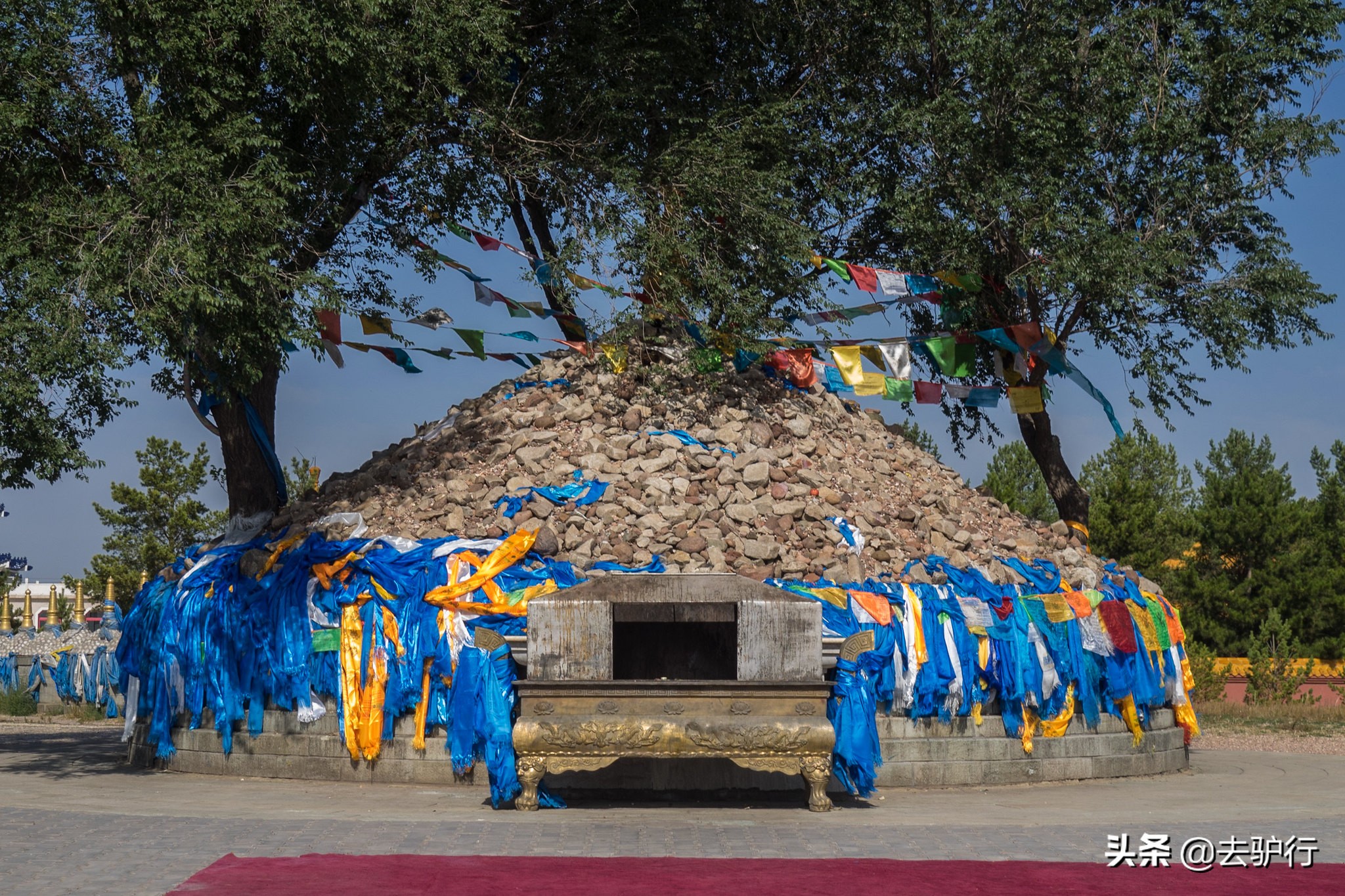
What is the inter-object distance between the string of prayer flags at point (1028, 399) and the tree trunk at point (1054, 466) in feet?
1.73

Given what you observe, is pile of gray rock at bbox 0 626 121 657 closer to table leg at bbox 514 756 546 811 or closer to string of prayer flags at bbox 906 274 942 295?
table leg at bbox 514 756 546 811

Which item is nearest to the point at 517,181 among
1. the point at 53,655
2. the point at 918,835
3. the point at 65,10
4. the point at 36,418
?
the point at 65,10

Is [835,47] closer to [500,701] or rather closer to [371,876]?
[500,701]

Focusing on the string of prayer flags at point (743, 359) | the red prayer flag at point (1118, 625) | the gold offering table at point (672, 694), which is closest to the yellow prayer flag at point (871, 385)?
the string of prayer flags at point (743, 359)

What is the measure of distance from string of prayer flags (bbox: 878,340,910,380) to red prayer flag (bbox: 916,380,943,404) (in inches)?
34.1

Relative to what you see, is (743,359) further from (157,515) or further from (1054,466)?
(157,515)

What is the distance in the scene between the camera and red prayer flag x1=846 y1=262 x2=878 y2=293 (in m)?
15.5

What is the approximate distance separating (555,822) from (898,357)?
9.21 m

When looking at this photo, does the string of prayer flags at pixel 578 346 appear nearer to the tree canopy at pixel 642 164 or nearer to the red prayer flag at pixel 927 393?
the tree canopy at pixel 642 164

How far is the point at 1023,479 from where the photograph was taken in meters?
39.4

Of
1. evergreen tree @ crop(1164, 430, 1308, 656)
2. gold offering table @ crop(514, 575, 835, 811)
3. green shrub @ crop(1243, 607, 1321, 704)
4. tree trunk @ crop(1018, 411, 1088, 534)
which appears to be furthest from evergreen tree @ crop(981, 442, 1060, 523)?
gold offering table @ crop(514, 575, 835, 811)

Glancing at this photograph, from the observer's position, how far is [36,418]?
10.7 m

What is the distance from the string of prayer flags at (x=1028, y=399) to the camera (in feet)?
56.5

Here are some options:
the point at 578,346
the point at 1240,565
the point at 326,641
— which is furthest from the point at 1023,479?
the point at 326,641
